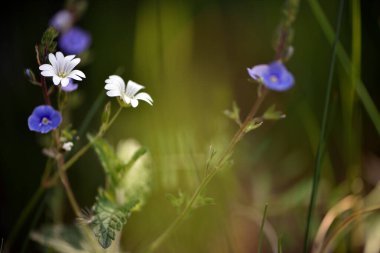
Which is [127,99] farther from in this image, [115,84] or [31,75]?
[31,75]

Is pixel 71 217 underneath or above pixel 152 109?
underneath

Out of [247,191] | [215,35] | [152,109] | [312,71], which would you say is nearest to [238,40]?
[215,35]

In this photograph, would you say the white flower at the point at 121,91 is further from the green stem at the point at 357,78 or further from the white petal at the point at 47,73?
the green stem at the point at 357,78

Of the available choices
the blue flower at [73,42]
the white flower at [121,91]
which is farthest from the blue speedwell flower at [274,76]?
the blue flower at [73,42]

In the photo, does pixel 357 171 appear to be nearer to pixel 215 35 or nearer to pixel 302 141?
pixel 302 141

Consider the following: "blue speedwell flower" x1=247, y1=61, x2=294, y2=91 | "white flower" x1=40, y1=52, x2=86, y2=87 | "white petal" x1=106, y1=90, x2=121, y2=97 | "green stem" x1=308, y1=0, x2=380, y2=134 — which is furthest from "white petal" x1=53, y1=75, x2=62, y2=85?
"green stem" x1=308, y1=0, x2=380, y2=134

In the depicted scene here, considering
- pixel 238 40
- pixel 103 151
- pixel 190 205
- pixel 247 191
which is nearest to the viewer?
pixel 190 205

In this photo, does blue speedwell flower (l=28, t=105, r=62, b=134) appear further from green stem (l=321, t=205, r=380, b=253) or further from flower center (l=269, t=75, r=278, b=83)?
green stem (l=321, t=205, r=380, b=253)
